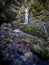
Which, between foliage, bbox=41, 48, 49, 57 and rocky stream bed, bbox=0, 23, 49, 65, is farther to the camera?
foliage, bbox=41, 48, 49, 57

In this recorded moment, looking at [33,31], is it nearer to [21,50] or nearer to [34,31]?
[34,31]

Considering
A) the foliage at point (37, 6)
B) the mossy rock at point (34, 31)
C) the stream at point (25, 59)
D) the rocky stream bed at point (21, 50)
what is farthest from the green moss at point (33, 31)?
the stream at point (25, 59)

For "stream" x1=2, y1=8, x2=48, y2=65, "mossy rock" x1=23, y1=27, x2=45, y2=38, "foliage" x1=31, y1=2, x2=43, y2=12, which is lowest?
"stream" x1=2, y1=8, x2=48, y2=65

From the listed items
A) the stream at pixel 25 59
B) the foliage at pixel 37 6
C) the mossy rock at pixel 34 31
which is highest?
the foliage at pixel 37 6

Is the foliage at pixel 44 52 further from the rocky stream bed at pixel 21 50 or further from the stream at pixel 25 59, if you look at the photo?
the stream at pixel 25 59

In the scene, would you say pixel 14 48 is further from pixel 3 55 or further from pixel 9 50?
pixel 3 55

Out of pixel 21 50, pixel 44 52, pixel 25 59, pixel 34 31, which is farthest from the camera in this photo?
pixel 34 31

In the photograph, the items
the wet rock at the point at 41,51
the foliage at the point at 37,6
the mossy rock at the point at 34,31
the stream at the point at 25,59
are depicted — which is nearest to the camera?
the stream at the point at 25,59

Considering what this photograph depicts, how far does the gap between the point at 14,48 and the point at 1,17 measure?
123 cm

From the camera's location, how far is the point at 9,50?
5.55m

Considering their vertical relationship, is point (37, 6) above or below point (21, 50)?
above

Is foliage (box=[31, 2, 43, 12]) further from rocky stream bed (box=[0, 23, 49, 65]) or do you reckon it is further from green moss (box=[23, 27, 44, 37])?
rocky stream bed (box=[0, 23, 49, 65])

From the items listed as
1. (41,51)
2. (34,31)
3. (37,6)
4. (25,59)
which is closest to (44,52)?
(41,51)

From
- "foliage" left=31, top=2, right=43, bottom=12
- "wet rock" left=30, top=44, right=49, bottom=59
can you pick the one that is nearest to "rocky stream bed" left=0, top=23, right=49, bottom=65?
"wet rock" left=30, top=44, right=49, bottom=59
